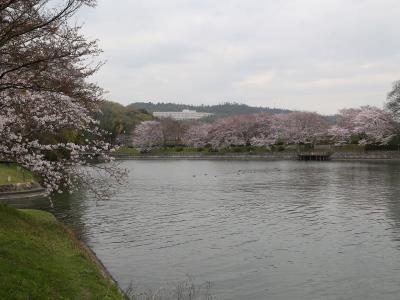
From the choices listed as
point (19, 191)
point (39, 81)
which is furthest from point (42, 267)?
point (19, 191)

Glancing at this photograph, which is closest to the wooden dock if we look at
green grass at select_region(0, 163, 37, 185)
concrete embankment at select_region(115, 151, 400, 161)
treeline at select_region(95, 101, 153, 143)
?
concrete embankment at select_region(115, 151, 400, 161)

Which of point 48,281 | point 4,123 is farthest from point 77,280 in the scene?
point 4,123

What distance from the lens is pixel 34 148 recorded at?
44.8 feet

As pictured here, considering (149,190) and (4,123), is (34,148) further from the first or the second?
(149,190)

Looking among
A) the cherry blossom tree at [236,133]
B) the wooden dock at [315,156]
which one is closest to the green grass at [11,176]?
the wooden dock at [315,156]

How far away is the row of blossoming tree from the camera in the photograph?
9593cm

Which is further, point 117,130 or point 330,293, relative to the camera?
point 117,130

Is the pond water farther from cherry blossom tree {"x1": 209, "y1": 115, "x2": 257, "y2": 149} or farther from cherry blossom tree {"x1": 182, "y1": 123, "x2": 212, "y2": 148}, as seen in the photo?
cherry blossom tree {"x1": 182, "y1": 123, "x2": 212, "y2": 148}

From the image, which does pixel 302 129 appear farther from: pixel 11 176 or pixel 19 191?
pixel 19 191

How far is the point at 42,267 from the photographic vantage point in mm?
10875

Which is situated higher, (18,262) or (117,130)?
(117,130)

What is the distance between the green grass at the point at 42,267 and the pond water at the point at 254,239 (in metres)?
2.15

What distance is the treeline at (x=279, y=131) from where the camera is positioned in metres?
95.8

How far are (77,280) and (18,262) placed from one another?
139cm
